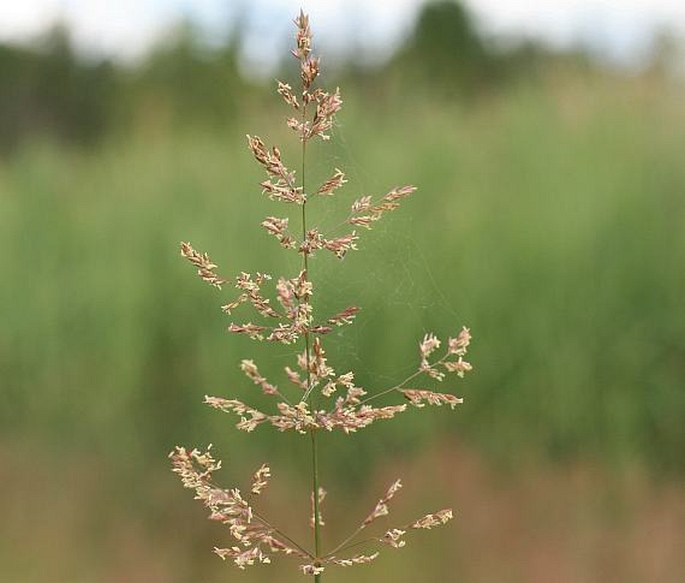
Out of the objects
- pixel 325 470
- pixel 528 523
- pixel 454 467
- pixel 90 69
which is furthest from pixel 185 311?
pixel 90 69

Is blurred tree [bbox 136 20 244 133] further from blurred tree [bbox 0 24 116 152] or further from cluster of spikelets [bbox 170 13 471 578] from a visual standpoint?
cluster of spikelets [bbox 170 13 471 578]

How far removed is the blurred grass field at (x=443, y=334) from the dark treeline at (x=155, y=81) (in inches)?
140

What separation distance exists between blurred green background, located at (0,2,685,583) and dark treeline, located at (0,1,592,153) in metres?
3.31

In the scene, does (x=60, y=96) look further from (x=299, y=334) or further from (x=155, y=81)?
(x=299, y=334)

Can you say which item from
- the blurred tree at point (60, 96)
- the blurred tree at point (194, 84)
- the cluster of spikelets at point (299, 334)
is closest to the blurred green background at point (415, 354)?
the cluster of spikelets at point (299, 334)

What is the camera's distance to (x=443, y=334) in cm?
544

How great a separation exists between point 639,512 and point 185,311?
8.76ft

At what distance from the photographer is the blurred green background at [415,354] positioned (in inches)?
190

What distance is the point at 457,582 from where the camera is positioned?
14.9 feet

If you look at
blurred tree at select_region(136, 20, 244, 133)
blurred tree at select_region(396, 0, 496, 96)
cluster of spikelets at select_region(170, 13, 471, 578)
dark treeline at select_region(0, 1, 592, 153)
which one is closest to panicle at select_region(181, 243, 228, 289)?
cluster of spikelets at select_region(170, 13, 471, 578)

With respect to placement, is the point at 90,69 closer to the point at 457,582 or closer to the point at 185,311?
the point at 185,311

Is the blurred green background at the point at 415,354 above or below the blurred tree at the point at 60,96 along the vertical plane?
below

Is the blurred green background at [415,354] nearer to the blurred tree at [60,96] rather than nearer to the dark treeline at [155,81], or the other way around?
the dark treeline at [155,81]

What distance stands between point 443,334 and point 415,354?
18 cm
